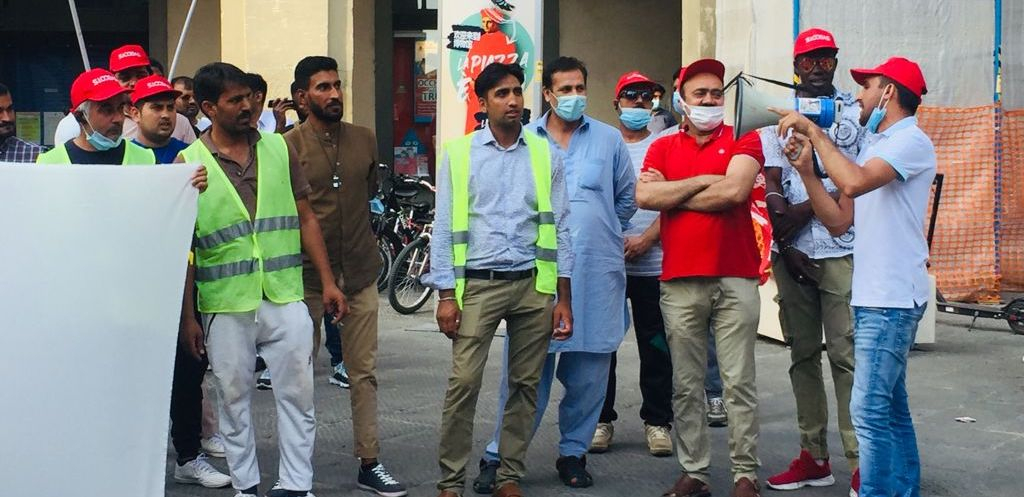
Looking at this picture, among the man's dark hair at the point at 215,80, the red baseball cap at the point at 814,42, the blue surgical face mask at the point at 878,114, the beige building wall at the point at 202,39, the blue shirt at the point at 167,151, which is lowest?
the blue shirt at the point at 167,151

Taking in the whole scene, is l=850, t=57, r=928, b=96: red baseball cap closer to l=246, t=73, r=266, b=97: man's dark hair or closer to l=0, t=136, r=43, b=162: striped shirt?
l=246, t=73, r=266, b=97: man's dark hair

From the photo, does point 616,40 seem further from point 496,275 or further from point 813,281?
point 496,275

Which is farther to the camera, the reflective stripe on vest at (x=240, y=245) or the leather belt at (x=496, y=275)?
the leather belt at (x=496, y=275)

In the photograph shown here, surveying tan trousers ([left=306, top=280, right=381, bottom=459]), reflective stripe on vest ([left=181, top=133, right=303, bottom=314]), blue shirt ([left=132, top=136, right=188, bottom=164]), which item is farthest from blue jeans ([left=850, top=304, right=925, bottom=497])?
blue shirt ([left=132, top=136, right=188, bottom=164])

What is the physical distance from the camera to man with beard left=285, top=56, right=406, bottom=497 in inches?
276

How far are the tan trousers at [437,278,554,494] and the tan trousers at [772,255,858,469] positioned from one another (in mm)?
1222

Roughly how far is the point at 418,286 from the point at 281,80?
9.98 ft

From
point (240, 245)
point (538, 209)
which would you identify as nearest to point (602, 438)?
point (538, 209)

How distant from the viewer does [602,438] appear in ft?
25.6

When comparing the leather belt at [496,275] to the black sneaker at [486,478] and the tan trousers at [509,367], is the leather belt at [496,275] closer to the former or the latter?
the tan trousers at [509,367]

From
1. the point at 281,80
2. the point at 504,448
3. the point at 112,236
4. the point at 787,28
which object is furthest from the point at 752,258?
the point at 281,80

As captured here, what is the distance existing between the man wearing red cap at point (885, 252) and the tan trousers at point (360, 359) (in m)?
2.31

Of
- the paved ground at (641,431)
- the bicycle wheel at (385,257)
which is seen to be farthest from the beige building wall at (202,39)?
the paved ground at (641,431)

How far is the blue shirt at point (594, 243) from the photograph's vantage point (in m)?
7.16
